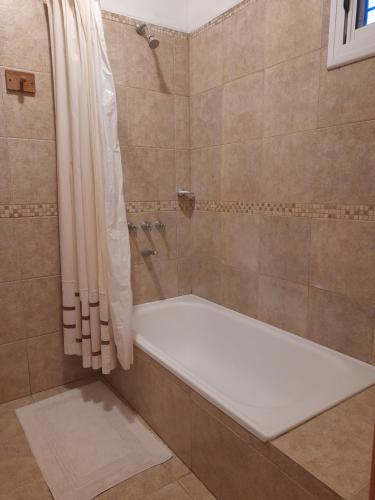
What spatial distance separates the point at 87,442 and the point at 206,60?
230 centimetres

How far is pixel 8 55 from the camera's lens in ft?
5.80

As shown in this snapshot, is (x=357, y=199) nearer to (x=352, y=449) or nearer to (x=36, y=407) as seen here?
(x=352, y=449)

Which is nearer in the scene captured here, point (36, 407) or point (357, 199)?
point (357, 199)

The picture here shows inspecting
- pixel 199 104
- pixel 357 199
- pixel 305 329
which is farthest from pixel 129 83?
pixel 305 329

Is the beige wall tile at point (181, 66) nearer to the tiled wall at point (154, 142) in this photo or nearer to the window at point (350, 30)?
the tiled wall at point (154, 142)

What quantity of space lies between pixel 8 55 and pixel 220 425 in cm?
200

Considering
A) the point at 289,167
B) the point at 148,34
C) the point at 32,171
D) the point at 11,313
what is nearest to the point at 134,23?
the point at 148,34

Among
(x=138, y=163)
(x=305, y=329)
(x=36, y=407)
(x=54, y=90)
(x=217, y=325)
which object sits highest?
(x=54, y=90)

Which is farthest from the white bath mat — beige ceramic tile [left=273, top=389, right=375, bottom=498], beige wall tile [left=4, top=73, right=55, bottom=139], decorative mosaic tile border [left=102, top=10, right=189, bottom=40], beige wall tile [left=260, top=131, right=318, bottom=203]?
decorative mosaic tile border [left=102, top=10, right=189, bottom=40]

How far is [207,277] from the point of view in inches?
96.5

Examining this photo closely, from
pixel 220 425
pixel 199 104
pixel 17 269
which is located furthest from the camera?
pixel 199 104

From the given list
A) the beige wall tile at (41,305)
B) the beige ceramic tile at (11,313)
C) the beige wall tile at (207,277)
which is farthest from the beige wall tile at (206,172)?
the beige ceramic tile at (11,313)

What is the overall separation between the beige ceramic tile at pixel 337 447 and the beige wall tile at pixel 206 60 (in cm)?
189

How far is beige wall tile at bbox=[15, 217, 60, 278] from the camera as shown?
6.35ft
